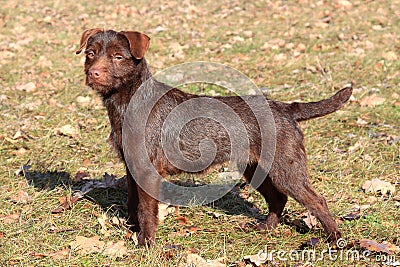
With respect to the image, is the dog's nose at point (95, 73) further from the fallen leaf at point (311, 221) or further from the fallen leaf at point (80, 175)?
the fallen leaf at point (311, 221)

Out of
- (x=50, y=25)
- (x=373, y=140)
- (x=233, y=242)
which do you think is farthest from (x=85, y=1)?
(x=233, y=242)

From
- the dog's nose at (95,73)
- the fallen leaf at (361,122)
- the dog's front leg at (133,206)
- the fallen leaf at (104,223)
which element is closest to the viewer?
the dog's nose at (95,73)

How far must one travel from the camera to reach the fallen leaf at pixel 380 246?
163 inches

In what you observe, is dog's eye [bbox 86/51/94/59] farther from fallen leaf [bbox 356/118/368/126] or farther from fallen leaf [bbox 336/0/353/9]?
fallen leaf [bbox 336/0/353/9]

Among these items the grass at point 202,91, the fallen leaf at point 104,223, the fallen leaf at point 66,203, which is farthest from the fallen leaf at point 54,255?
the fallen leaf at point 66,203

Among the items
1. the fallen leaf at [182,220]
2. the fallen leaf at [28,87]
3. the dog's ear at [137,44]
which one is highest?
the dog's ear at [137,44]

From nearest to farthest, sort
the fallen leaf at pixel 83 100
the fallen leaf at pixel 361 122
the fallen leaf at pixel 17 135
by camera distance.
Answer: the fallen leaf at pixel 17 135, the fallen leaf at pixel 361 122, the fallen leaf at pixel 83 100

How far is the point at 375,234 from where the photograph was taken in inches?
179

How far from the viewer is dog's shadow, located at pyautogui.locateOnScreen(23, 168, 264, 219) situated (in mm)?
5195

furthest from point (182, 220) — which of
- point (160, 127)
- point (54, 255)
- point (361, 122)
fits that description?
point (361, 122)

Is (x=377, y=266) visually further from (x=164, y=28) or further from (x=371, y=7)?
(x=371, y=7)

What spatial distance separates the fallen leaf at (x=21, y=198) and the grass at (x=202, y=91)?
0.15 ft

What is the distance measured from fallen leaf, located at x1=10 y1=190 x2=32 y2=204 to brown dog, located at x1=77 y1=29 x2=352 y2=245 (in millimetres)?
1172

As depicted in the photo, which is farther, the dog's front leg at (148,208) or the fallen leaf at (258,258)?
the dog's front leg at (148,208)
